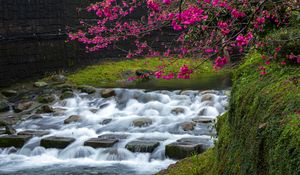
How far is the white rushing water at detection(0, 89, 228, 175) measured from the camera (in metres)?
9.32

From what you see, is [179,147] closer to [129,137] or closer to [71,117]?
[129,137]

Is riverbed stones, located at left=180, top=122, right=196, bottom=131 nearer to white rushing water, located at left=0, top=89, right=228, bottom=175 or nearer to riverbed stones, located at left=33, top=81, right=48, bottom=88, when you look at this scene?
white rushing water, located at left=0, top=89, right=228, bottom=175

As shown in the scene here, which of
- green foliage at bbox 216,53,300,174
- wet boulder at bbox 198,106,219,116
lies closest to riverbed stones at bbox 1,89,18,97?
wet boulder at bbox 198,106,219,116

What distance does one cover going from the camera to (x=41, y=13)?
692 inches

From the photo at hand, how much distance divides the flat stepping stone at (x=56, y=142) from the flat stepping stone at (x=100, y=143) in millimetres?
496

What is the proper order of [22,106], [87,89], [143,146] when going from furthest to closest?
[87,89] → [22,106] → [143,146]

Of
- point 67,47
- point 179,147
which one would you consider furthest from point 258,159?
point 67,47

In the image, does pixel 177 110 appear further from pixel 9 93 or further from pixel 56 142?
pixel 9 93

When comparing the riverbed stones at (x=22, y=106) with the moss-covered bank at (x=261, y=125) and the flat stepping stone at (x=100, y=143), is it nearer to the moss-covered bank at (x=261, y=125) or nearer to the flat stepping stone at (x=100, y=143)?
the flat stepping stone at (x=100, y=143)

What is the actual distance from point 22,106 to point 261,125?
11.9 metres

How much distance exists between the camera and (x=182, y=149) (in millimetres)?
9102

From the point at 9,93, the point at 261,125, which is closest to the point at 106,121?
the point at 9,93

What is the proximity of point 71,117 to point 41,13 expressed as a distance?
6.53 meters

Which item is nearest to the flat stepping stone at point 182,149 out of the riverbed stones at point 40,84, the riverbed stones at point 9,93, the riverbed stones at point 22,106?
the riverbed stones at point 22,106
